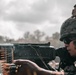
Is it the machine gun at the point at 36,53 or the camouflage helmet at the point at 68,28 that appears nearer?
the camouflage helmet at the point at 68,28

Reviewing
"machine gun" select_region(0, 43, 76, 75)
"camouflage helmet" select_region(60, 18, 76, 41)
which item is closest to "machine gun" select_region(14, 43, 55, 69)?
"machine gun" select_region(0, 43, 76, 75)

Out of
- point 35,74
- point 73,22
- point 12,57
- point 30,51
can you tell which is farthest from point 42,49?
point 35,74

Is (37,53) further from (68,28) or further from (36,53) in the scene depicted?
(68,28)

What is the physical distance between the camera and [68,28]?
482 centimetres

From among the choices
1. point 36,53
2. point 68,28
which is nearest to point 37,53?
point 36,53

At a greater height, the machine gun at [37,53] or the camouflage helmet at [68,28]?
the camouflage helmet at [68,28]

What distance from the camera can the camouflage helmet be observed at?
4739mm

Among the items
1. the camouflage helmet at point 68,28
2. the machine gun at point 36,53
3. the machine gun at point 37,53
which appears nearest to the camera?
the camouflage helmet at point 68,28

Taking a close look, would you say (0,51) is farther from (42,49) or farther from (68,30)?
(68,30)

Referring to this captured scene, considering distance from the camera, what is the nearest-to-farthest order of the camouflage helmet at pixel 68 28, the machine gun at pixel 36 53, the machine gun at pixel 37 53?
1. the camouflage helmet at pixel 68 28
2. the machine gun at pixel 37 53
3. the machine gun at pixel 36 53

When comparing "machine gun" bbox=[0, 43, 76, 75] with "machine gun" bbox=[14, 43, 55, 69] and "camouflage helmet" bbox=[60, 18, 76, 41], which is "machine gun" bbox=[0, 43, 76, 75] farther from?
"camouflage helmet" bbox=[60, 18, 76, 41]

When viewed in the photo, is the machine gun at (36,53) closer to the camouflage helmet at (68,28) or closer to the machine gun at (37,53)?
the machine gun at (37,53)

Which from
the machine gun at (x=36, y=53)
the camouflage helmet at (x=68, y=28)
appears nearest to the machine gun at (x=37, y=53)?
the machine gun at (x=36, y=53)

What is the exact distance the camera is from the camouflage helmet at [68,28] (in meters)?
4.74
